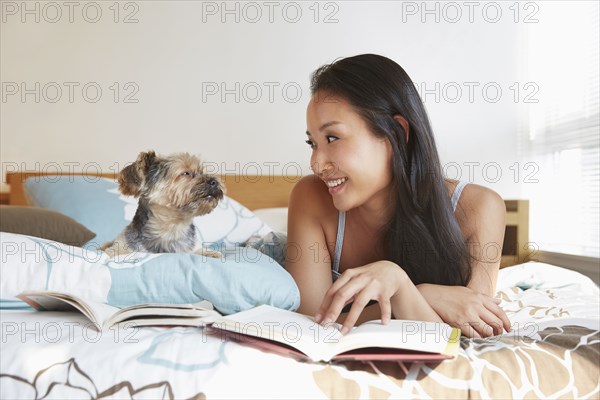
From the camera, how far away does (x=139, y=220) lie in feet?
4.36

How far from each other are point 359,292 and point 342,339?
0.46ft

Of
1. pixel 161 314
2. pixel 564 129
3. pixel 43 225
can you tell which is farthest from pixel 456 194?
pixel 564 129

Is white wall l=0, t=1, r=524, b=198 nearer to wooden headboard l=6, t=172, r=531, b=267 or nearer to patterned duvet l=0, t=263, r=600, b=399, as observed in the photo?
wooden headboard l=6, t=172, r=531, b=267

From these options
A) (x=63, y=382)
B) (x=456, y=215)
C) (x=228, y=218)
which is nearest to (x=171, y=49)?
(x=228, y=218)

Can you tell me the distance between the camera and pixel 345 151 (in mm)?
1239

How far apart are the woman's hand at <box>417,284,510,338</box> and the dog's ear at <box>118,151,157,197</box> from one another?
0.65 meters

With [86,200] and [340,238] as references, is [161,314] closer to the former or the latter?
[340,238]

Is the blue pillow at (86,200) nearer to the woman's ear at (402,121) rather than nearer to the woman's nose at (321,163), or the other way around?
the woman's nose at (321,163)

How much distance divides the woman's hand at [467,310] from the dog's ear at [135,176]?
0.65m

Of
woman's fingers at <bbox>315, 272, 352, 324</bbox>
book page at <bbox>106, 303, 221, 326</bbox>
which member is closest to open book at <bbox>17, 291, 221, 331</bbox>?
book page at <bbox>106, 303, 221, 326</bbox>

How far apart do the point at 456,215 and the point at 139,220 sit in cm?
73

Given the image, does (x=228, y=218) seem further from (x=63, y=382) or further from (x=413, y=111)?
(x=63, y=382)

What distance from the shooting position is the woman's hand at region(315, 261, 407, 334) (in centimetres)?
90

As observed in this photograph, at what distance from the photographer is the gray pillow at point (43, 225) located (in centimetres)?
173
